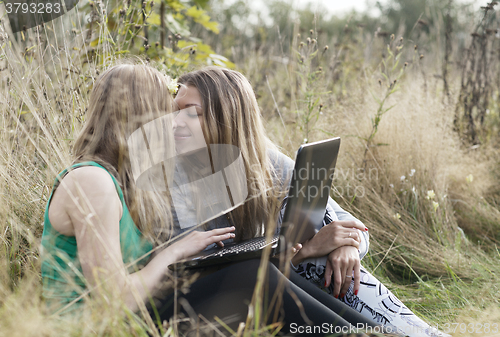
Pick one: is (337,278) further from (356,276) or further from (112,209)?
(112,209)

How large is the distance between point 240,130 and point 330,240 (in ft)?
2.09

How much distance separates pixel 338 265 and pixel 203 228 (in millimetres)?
592

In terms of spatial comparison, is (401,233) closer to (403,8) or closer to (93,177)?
(93,177)

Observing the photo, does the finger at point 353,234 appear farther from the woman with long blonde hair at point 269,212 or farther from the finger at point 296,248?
the finger at point 296,248

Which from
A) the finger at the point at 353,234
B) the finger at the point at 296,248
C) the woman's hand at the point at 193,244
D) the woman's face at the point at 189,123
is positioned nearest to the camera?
the woman's hand at the point at 193,244

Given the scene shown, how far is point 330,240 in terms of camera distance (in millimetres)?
1644

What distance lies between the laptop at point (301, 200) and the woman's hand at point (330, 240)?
0.58ft

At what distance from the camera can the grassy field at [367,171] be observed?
1.64 m

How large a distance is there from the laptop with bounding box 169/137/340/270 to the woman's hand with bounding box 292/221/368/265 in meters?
0.18

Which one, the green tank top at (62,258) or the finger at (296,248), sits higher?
the green tank top at (62,258)

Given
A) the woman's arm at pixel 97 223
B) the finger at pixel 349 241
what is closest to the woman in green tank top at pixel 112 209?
the woman's arm at pixel 97 223

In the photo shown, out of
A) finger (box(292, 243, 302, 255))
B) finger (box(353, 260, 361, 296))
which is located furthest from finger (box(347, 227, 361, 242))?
finger (box(292, 243, 302, 255))

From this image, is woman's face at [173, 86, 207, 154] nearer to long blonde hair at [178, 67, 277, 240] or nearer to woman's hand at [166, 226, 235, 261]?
long blonde hair at [178, 67, 277, 240]

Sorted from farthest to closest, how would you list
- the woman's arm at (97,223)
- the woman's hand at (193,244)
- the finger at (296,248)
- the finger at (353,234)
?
the finger at (353,234) < the finger at (296,248) < the woman's hand at (193,244) < the woman's arm at (97,223)
